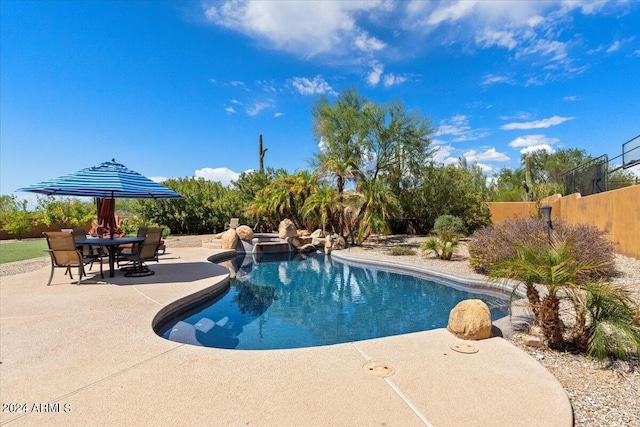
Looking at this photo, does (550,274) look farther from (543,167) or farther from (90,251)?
(543,167)

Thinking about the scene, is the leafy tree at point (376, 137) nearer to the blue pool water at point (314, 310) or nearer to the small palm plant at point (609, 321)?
the blue pool water at point (314, 310)

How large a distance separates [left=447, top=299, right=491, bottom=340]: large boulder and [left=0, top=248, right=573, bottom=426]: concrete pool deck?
0.10 m

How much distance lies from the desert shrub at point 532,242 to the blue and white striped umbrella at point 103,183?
753cm

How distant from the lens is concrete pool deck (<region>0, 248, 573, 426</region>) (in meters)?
2.16

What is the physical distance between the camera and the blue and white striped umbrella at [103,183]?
6.09 meters

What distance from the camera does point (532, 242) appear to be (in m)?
6.01

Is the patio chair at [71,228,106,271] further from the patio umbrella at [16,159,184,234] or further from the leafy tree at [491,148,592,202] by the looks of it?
the leafy tree at [491,148,592,202]

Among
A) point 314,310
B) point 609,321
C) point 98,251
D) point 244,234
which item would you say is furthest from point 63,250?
point 609,321

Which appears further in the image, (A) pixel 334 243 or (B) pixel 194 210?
(B) pixel 194 210

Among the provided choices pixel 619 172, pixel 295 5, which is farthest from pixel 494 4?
pixel 619 172

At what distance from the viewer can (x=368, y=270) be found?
10148 millimetres

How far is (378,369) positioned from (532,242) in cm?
495

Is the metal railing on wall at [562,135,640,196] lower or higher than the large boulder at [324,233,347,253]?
higher

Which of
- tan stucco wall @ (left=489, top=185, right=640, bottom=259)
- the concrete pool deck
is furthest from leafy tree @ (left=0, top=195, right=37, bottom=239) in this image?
tan stucco wall @ (left=489, top=185, right=640, bottom=259)
